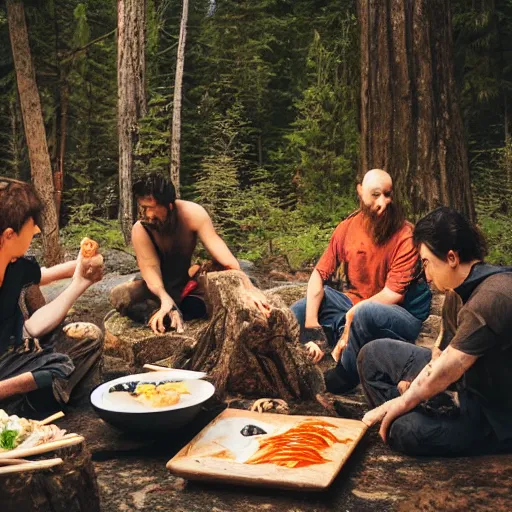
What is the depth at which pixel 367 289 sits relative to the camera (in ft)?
16.0

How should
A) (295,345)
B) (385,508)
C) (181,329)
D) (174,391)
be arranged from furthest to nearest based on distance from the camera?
(181,329) → (295,345) → (174,391) → (385,508)

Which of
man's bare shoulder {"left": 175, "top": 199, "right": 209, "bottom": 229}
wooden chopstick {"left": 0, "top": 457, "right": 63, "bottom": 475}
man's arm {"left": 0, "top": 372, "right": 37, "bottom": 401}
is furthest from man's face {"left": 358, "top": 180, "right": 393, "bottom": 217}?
wooden chopstick {"left": 0, "top": 457, "right": 63, "bottom": 475}

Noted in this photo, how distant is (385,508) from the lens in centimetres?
307

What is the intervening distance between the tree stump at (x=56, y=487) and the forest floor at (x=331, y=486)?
42cm

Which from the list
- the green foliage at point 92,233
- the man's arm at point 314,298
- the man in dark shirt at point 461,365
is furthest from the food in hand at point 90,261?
the green foliage at point 92,233

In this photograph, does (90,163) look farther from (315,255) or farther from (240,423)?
(240,423)

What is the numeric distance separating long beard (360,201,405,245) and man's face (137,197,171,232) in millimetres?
1468

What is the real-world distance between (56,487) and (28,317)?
1.78 m

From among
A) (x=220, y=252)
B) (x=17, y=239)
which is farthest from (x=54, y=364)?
(x=220, y=252)

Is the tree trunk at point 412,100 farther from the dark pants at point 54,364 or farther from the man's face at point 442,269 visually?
the dark pants at point 54,364

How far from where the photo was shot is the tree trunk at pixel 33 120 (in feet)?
30.9

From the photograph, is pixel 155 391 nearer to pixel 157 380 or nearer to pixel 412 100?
pixel 157 380

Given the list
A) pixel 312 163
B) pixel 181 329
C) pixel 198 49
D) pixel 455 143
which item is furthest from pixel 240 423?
pixel 198 49

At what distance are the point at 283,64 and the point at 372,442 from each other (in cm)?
1041
